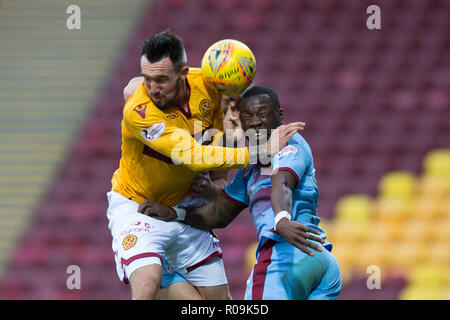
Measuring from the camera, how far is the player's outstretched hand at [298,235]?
3.57 metres

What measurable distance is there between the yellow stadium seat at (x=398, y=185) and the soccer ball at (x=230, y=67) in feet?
17.5

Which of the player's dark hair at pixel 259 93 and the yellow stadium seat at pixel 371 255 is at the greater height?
the player's dark hair at pixel 259 93

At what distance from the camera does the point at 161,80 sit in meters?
4.19

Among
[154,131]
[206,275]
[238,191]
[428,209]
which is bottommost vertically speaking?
[428,209]

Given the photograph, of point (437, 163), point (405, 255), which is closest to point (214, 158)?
point (405, 255)

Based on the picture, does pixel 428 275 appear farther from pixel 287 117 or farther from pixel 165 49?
pixel 165 49

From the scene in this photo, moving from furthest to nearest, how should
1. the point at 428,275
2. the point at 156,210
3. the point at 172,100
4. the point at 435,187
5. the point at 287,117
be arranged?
the point at 287,117
the point at 435,187
the point at 428,275
the point at 156,210
the point at 172,100

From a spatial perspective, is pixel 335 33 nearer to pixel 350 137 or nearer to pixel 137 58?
pixel 350 137

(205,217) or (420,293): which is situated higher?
(205,217)

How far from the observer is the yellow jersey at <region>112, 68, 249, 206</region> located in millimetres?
4102

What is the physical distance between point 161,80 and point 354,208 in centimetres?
530

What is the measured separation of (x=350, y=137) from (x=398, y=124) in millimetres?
713

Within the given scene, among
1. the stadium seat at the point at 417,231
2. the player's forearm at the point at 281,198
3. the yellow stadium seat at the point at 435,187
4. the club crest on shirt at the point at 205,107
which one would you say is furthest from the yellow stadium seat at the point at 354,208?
the player's forearm at the point at 281,198

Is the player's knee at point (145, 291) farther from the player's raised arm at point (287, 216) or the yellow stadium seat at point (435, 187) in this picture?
the yellow stadium seat at point (435, 187)
